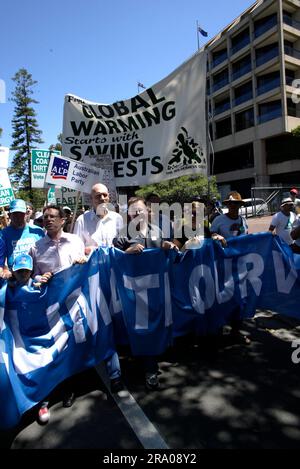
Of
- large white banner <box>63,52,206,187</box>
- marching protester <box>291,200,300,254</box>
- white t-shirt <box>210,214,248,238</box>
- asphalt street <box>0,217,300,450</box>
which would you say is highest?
large white banner <box>63,52,206,187</box>

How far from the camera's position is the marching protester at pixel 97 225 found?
13.9 feet

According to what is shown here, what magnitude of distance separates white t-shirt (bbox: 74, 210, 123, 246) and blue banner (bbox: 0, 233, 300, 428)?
55 cm

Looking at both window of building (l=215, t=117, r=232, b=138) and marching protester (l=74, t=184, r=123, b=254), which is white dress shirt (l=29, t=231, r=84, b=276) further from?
window of building (l=215, t=117, r=232, b=138)

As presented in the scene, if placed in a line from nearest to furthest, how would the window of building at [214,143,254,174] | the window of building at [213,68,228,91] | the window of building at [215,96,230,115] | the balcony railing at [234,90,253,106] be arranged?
1. the balcony railing at [234,90,253,106]
2. the window of building at [214,143,254,174]
3. the window of building at [213,68,228,91]
4. the window of building at [215,96,230,115]

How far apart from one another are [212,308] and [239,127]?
4421 centimetres

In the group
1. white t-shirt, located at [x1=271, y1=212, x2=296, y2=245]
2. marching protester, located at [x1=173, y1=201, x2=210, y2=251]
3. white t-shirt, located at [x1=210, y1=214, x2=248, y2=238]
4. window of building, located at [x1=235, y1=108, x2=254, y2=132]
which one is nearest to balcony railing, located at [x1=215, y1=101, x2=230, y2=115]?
window of building, located at [x1=235, y1=108, x2=254, y2=132]

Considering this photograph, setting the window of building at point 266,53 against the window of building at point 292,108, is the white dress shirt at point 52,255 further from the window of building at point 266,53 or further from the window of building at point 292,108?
the window of building at point 266,53

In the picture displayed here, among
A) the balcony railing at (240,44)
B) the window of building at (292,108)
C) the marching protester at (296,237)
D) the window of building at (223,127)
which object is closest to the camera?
the marching protester at (296,237)

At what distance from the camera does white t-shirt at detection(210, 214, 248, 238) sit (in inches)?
190

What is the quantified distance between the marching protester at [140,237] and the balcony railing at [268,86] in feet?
132

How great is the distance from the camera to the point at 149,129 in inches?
187

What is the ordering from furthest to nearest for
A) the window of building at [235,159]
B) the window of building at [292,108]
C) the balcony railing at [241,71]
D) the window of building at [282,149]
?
the window of building at [235,159] < the balcony railing at [241,71] < the window of building at [282,149] < the window of building at [292,108]

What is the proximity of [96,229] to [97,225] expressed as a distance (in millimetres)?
57

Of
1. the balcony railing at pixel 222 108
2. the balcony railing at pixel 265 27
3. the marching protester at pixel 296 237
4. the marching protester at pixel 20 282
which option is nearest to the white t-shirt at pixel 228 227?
the marching protester at pixel 296 237
